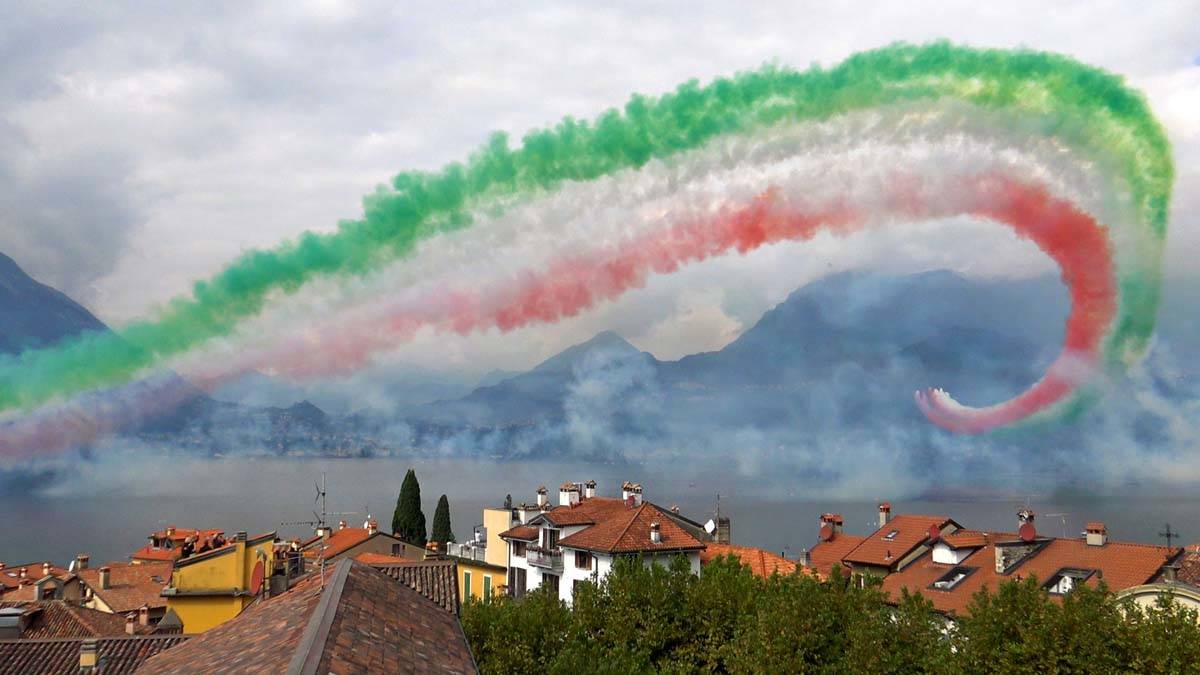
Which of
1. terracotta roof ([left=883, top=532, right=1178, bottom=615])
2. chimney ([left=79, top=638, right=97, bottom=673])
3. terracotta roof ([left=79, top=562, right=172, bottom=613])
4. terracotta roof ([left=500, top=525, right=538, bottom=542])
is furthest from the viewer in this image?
terracotta roof ([left=500, top=525, right=538, bottom=542])

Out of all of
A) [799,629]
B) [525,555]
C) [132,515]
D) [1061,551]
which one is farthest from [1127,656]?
[132,515]

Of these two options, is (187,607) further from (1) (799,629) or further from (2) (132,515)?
(2) (132,515)

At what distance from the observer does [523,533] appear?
46.2 m

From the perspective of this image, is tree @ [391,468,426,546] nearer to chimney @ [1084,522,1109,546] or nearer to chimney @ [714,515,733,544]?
chimney @ [714,515,733,544]

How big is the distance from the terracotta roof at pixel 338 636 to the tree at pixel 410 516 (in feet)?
203

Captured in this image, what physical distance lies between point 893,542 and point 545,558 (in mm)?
16717

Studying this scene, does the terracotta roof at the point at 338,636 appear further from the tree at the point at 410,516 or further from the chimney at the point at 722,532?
the tree at the point at 410,516

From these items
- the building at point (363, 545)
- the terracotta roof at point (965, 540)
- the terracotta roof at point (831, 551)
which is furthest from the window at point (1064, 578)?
the building at point (363, 545)

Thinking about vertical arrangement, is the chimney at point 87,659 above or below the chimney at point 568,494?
below

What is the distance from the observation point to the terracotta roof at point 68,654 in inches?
908

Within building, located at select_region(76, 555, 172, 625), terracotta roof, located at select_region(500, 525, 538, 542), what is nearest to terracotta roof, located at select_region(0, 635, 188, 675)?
building, located at select_region(76, 555, 172, 625)

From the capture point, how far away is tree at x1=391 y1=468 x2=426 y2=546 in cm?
7638

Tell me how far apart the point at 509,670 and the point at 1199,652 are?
1546 cm

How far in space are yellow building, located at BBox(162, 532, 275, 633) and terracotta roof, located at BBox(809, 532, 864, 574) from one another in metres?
25.6
